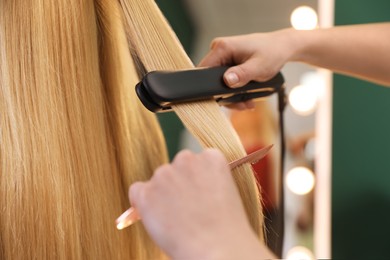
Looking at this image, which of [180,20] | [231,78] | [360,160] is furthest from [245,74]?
[360,160]

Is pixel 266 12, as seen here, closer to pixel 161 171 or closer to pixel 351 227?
pixel 351 227

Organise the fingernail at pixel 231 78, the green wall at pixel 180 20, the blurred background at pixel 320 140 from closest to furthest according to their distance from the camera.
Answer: the fingernail at pixel 231 78 → the green wall at pixel 180 20 → the blurred background at pixel 320 140

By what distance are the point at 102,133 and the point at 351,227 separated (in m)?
0.87

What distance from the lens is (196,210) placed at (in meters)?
0.52

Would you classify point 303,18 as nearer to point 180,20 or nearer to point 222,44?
point 180,20

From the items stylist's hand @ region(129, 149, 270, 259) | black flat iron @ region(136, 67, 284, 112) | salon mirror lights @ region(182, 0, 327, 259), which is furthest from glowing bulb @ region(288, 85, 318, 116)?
stylist's hand @ region(129, 149, 270, 259)

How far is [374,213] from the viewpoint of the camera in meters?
1.39

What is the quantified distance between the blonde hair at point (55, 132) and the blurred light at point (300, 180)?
66cm

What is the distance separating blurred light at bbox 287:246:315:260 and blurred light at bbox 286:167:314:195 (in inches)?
5.9

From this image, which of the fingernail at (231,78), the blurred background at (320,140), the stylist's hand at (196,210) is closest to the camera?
the stylist's hand at (196,210)

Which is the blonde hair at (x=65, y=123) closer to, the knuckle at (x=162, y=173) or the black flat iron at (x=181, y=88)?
the black flat iron at (x=181, y=88)

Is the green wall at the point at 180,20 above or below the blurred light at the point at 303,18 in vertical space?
below

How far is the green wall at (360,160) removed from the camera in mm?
1384

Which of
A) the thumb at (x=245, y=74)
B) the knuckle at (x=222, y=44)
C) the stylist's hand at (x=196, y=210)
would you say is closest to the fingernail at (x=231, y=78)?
the thumb at (x=245, y=74)
